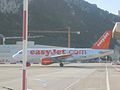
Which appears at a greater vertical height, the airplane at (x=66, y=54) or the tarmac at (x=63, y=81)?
the airplane at (x=66, y=54)

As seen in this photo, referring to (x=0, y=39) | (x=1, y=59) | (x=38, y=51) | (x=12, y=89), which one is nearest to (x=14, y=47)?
(x=1, y=59)

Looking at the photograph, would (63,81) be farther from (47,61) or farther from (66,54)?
(66,54)

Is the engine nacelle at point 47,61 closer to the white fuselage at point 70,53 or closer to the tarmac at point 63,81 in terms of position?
the white fuselage at point 70,53

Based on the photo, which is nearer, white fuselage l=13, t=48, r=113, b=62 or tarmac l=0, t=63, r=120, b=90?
tarmac l=0, t=63, r=120, b=90

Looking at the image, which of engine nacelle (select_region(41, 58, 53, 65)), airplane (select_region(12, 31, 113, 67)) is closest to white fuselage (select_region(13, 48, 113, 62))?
airplane (select_region(12, 31, 113, 67))

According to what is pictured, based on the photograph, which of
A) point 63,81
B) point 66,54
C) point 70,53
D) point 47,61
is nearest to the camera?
point 63,81

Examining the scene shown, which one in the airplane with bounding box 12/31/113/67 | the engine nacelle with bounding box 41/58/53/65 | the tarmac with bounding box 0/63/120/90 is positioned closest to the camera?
the tarmac with bounding box 0/63/120/90

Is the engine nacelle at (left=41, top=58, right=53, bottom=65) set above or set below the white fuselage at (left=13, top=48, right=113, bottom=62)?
below

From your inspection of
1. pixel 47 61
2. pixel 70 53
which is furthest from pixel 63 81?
pixel 70 53

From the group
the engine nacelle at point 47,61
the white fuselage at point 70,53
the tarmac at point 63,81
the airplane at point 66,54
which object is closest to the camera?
the tarmac at point 63,81

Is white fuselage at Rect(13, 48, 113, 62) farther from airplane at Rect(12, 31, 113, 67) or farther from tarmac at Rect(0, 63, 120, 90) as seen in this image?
tarmac at Rect(0, 63, 120, 90)

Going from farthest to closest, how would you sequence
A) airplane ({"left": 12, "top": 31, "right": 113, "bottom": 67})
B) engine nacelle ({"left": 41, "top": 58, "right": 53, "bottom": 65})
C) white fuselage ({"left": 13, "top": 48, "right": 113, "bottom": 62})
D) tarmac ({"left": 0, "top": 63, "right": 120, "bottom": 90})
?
white fuselage ({"left": 13, "top": 48, "right": 113, "bottom": 62}) → airplane ({"left": 12, "top": 31, "right": 113, "bottom": 67}) → engine nacelle ({"left": 41, "top": 58, "right": 53, "bottom": 65}) → tarmac ({"left": 0, "top": 63, "right": 120, "bottom": 90})

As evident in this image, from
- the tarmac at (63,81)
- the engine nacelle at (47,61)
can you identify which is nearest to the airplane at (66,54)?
the engine nacelle at (47,61)

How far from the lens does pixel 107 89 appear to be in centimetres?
1716
